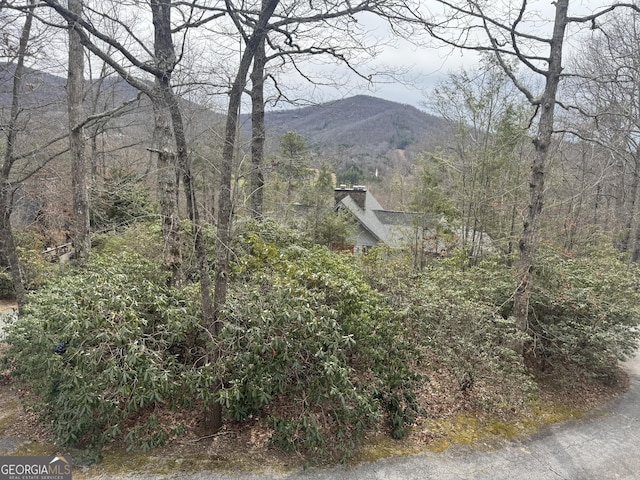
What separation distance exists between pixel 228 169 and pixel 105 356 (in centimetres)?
208

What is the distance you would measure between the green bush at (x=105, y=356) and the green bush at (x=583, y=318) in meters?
4.95

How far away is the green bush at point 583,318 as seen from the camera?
548 cm

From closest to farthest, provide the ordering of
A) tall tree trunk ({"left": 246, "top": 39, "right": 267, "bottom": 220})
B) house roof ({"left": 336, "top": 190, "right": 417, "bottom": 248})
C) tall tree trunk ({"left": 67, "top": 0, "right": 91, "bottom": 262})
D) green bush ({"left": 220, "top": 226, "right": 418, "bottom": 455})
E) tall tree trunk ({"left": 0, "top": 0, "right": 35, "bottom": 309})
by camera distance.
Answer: green bush ({"left": 220, "top": 226, "right": 418, "bottom": 455}), tall tree trunk ({"left": 0, "top": 0, "right": 35, "bottom": 309}), tall tree trunk ({"left": 67, "top": 0, "right": 91, "bottom": 262}), tall tree trunk ({"left": 246, "top": 39, "right": 267, "bottom": 220}), house roof ({"left": 336, "top": 190, "right": 417, "bottom": 248})

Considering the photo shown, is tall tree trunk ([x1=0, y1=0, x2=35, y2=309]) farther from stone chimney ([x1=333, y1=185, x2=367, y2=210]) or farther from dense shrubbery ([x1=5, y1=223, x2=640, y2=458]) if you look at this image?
A: stone chimney ([x1=333, y1=185, x2=367, y2=210])

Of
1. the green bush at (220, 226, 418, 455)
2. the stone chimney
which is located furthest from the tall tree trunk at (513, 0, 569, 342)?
the stone chimney

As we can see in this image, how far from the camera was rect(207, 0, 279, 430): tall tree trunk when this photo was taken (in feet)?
12.0

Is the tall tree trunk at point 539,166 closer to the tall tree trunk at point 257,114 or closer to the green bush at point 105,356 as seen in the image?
the green bush at point 105,356

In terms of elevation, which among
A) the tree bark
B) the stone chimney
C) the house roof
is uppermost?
the tree bark

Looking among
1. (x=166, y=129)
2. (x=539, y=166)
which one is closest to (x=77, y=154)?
(x=166, y=129)

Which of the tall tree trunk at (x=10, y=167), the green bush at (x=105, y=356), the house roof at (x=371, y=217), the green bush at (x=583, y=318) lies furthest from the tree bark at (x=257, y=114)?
the house roof at (x=371, y=217)

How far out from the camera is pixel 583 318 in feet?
18.6

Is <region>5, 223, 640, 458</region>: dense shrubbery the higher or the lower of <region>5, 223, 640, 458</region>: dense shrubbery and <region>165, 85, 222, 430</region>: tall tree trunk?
the lower

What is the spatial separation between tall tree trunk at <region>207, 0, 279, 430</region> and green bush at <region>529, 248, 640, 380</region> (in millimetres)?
4560

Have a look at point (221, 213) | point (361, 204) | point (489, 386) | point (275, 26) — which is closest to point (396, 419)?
point (489, 386)
